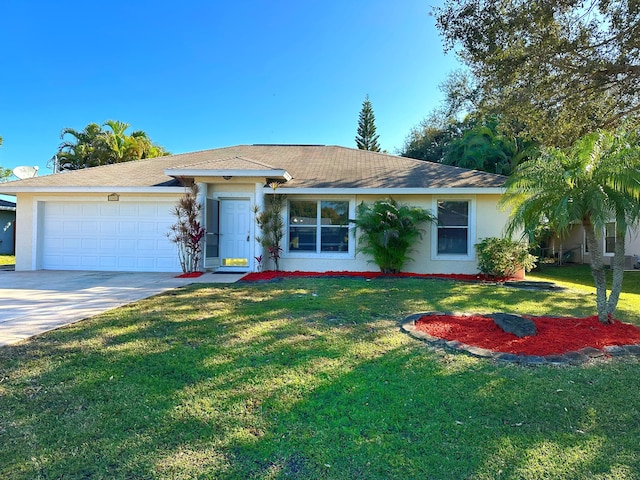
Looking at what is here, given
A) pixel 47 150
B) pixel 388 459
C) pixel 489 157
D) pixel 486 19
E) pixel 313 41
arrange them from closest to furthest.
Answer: pixel 388 459, pixel 486 19, pixel 313 41, pixel 489 157, pixel 47 150

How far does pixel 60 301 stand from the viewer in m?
6.75

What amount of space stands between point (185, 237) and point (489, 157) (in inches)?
731

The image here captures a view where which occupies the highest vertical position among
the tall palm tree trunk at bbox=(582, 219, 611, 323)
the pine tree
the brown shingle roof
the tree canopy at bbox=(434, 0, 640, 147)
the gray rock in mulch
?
the pine tree

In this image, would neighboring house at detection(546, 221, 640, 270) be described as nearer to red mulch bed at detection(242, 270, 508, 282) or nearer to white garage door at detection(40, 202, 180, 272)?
red mulch bed at detection(242, 270, 508, 282)

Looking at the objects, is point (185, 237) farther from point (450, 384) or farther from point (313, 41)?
point (313, 41)

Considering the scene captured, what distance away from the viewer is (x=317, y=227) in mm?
11398

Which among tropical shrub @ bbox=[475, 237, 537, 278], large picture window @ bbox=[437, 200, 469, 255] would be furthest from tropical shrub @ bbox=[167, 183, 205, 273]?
tropical shrub @ bbox=[475, 237, 537, 278]

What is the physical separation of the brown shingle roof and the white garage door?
2.73ft

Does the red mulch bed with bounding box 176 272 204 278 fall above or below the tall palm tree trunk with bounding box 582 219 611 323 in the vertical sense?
below

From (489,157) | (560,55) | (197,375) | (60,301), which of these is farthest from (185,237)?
(489,157)

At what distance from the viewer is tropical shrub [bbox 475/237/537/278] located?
986 cm

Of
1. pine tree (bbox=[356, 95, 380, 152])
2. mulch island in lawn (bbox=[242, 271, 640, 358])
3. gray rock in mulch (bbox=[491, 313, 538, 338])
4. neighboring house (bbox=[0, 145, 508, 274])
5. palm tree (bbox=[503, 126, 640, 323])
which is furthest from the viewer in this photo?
pine tree (bbox=[356, 95, 380, 152])

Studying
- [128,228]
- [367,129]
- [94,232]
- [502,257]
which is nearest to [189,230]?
[128,228]

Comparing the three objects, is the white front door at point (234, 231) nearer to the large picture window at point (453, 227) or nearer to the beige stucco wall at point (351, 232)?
the beige stucco wall at point (351, 232)
